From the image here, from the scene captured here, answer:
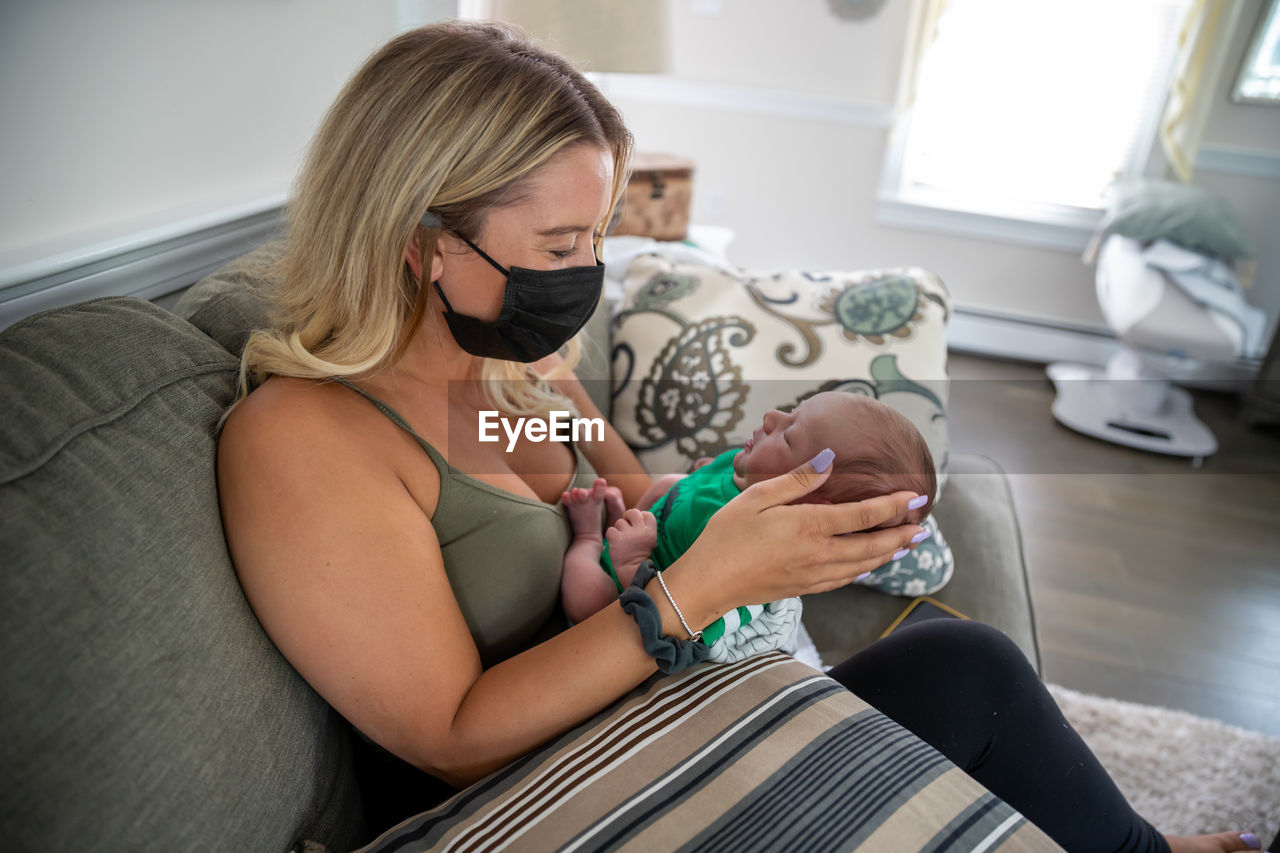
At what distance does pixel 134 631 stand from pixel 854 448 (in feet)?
2.33

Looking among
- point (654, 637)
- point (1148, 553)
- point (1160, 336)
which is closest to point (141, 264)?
point (654, 637)

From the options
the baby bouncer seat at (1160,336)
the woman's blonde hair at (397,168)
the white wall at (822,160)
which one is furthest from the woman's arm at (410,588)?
the white wall at (822,160)

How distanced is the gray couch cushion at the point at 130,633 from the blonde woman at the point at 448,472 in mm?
53

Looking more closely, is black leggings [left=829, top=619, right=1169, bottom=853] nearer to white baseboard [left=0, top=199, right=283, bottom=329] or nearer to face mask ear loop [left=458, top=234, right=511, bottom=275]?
face mask ear loop [left=458, top=234, right=511, bottom=275]

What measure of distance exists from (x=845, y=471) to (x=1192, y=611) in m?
2.00

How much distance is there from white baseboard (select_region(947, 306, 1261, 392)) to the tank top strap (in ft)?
11.3

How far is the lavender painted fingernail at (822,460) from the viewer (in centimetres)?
85

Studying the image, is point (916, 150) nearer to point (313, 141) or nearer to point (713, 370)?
point (713, 370)

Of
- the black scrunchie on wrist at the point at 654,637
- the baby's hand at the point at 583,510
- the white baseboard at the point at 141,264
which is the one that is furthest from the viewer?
the baby's hand at the point at 583,510

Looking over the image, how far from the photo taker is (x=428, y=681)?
0.81 metres

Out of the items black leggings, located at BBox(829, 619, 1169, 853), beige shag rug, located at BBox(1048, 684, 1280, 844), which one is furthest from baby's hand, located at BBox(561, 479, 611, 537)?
beige shag rug, located at BBox(1048, 684, 1280, 844)

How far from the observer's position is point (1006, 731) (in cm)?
103

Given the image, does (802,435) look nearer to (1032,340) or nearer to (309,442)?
(309,442)

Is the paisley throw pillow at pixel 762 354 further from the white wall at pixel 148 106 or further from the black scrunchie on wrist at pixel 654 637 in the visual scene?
the white wall at pixel 148 106
